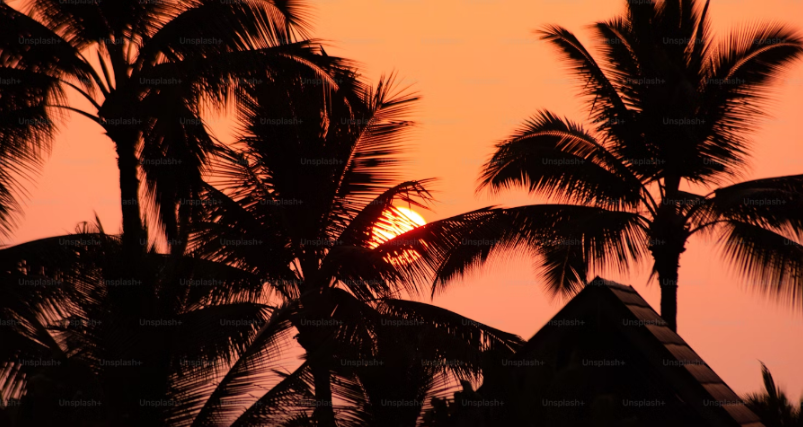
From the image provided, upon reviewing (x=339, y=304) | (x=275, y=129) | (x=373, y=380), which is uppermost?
(x=275, y=129)

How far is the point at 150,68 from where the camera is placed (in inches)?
519

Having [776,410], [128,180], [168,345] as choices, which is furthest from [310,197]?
[776,410]

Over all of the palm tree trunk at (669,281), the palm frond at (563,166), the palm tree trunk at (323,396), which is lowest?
the palm tree trunk at (323,396)

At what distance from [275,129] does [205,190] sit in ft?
5.09

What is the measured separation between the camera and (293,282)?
15047mm

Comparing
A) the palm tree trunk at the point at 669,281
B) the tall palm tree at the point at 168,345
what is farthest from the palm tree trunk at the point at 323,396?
the palm tree trunk at the point at 669,281

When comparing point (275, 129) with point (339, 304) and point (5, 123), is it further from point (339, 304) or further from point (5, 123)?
point (5, 123)

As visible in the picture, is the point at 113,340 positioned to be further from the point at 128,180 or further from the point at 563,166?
the point at 563,166

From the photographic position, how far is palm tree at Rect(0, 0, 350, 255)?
12766 mm

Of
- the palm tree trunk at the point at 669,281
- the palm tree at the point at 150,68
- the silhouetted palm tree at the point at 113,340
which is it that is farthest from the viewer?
the palm tree trunk at the point at 669,281

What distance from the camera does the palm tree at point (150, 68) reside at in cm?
1277

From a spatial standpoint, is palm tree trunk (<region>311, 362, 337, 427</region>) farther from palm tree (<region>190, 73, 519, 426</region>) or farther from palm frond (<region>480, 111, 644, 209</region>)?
palm frond (<region>480, 111, 644, 209</region>)

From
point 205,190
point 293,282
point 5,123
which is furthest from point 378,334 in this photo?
point 5,123

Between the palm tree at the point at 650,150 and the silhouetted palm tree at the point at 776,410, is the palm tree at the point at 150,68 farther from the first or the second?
the silhouetted palm tree at the point at 776,410
